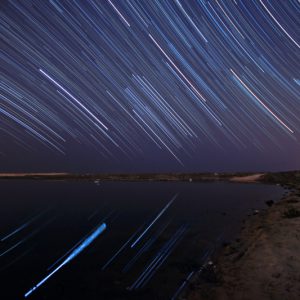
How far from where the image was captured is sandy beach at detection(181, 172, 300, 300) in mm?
15398

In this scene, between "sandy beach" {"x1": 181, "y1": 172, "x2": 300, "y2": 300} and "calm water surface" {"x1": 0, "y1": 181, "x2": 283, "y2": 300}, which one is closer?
"sandy beach" {"x1": 181, "y1": 172, "x2": 300, "y2": 300}

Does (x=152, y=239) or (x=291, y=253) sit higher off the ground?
(x=152, y=239)

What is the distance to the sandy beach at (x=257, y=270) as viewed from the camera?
1540 centimetres

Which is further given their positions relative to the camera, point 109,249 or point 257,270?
point 109,249

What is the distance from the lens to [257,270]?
18.2m

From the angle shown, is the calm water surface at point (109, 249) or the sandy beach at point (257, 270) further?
the calm water surface at point (109, 249)

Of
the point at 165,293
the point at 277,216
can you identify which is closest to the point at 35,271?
the point at 165,293

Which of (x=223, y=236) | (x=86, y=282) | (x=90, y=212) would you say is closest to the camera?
(x=86, y=282)

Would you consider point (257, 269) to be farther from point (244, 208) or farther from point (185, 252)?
point (244, 208)

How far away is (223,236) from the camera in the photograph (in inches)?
1145

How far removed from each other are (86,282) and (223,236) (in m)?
14.1

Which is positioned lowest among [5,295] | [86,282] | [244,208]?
[244,208]

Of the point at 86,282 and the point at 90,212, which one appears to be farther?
the point at 90,212

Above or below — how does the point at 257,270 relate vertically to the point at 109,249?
below
